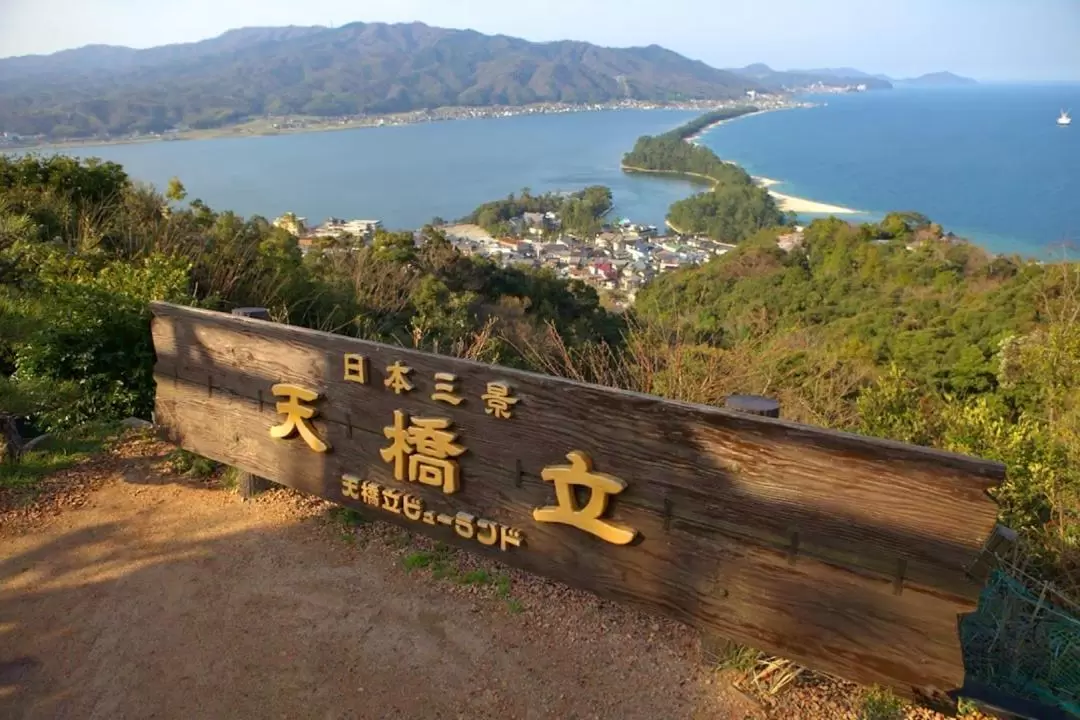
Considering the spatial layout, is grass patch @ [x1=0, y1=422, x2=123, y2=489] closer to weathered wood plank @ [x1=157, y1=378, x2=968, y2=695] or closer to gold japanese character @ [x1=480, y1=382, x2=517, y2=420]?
weathered wood plank @ [x1=157, y1=378, x2=968, y2=695]

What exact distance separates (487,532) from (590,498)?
0.42 meters

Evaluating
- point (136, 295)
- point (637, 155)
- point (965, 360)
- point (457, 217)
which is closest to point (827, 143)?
point (637, 155)

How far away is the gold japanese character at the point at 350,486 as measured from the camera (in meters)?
2.59

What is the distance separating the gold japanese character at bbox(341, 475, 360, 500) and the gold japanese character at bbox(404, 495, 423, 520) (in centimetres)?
23

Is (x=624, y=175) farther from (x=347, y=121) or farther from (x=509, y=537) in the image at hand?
(x=509, y=537)

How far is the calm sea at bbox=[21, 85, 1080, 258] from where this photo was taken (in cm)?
4262

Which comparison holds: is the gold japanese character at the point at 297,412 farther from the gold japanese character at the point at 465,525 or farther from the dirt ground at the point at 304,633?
the gold japanese character at the point at 465,525

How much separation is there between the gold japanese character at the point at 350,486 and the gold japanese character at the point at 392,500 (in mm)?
127

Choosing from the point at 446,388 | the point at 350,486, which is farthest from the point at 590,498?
the point at 350,486

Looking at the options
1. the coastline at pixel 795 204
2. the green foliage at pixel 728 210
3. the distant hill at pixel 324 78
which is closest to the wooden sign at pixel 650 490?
the green foliage at pixel 728 210

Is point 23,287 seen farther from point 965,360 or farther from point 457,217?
point 457,217

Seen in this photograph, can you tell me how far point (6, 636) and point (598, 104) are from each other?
154194mm

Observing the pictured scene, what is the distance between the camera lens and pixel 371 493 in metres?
2.55

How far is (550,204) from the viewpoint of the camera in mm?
49250
